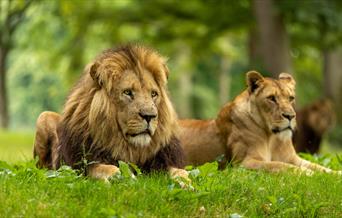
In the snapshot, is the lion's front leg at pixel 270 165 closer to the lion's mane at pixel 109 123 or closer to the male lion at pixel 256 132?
the male lion at pixel 256 132

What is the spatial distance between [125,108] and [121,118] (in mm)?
86

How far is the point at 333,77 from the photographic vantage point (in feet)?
87.9

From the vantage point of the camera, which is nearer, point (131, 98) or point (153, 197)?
point (153, 197)

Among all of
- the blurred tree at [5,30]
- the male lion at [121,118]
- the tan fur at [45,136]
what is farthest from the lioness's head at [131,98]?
the blurred tree at [5,30]

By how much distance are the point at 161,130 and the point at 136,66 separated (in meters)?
0.57

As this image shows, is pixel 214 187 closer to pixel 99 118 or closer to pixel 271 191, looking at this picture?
pixel 271 191

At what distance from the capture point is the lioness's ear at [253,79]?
9.21 m

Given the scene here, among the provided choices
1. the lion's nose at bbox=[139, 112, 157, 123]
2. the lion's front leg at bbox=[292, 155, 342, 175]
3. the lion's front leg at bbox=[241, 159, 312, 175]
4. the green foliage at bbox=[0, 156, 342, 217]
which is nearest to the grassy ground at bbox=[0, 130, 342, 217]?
the green foliage at bbox=[0, 156, 342, 217]

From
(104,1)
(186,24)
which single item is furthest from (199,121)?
(104,1)

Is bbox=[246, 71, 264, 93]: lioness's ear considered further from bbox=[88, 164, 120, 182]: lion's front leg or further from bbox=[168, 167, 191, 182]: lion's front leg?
bbox=[88, 164, 120, 182]: lion's front leg

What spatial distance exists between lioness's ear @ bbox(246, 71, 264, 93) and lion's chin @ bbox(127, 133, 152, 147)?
2583 mm

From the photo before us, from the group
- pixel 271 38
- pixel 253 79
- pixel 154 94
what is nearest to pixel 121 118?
pixel 154 94

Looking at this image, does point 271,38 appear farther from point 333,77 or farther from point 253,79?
point 253,79

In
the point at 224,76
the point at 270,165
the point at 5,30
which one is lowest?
the point at 224,76
